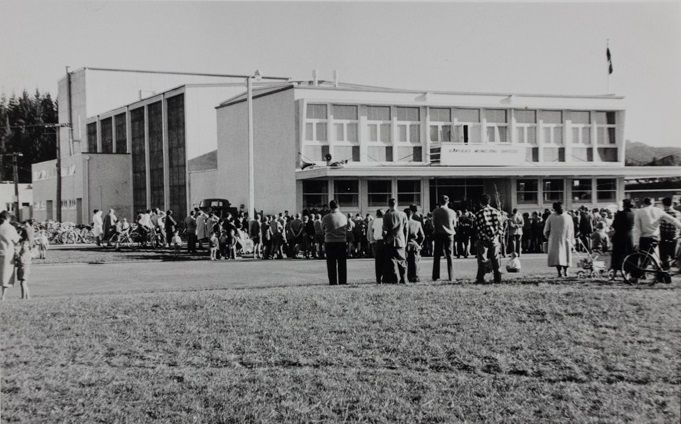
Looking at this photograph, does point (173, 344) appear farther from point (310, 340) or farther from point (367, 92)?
point (367, 92)

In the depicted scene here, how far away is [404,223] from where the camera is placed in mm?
16766

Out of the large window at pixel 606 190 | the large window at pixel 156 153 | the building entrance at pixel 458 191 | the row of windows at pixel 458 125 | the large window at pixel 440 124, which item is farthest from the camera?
the large window at pixel 156 153

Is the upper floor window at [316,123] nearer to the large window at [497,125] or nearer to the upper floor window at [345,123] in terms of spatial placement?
the upper floor window at [345,123]

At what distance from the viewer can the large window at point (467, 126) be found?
38.5 metres

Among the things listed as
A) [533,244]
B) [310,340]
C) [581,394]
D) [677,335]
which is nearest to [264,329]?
[310,340]

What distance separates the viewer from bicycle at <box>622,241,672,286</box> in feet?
50.5

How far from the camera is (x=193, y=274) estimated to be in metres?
21.0

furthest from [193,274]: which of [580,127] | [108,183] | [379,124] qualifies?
[108,183]

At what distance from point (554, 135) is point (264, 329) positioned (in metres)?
32.1

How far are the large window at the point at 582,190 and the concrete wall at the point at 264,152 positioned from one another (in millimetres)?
15337

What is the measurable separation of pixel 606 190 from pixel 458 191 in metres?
8.51

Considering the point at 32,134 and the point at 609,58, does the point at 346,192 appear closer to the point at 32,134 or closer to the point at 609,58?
the point at 609,58

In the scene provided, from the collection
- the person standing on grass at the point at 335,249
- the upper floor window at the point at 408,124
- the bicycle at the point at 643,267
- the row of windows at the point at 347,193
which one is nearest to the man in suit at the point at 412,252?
the person standing on grass at the point at 335,249

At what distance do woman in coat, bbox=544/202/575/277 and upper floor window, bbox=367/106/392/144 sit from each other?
19752 millimetres
